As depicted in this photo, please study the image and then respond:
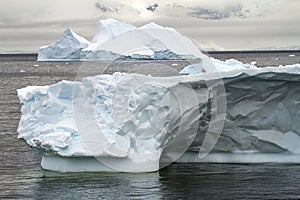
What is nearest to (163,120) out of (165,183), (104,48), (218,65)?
Result: (165,183)

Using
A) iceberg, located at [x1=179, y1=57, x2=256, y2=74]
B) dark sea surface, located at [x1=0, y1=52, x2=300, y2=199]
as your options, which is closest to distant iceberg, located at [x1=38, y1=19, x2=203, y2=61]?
iceberg, located at [x1=179, y1=57, x2=256, y2=74]

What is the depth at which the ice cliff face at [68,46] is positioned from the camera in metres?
78.6

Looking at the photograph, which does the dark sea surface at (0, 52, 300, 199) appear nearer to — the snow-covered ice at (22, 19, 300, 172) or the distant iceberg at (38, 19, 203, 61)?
the snow-covered ice at (22, 19, 300, 172)

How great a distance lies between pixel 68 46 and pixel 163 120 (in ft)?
213

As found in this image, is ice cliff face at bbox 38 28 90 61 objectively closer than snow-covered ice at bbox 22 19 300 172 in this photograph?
No

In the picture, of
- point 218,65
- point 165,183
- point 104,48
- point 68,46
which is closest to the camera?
point 165,183

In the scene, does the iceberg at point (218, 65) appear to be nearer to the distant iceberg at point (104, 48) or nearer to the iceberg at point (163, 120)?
the iceberg at point (163, 120)

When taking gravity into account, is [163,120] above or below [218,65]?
below

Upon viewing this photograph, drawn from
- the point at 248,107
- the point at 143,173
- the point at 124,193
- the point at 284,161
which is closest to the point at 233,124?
the point at 248,107

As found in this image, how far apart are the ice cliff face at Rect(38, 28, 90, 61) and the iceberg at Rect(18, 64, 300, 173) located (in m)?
59.9

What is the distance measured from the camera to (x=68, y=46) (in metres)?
80.0

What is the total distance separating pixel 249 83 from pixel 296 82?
1.20 m

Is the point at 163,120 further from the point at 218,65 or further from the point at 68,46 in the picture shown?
the point at 68,46

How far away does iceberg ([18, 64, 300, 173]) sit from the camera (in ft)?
53.1
